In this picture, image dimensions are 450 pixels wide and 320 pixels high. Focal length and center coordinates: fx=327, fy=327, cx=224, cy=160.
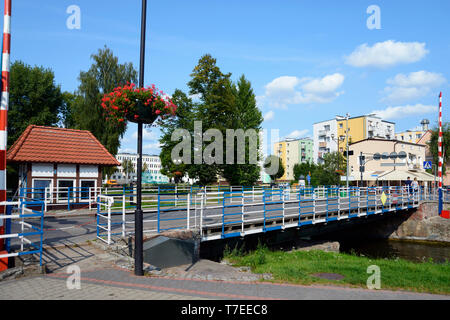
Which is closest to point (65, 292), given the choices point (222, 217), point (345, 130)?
point (222, 217)

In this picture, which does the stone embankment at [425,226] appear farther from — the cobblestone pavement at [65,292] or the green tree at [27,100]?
the green tree at [27,100]

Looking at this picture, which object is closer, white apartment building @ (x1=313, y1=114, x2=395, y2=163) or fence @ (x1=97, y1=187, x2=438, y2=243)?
fence @ (x1=97, y1=187, x2=438, y2=243)

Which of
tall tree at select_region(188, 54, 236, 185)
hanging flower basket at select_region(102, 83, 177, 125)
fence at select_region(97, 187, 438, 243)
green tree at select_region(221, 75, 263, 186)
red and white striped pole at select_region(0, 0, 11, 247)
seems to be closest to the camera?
red and white striped pole at select_region(0, 0, 11, 247)

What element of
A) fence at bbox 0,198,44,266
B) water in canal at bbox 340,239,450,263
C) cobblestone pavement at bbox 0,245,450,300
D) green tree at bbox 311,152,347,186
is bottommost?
water in canal at bbox 340,239,450,263

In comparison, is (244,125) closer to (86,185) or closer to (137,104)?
(86,185)

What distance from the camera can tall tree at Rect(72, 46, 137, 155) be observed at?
36.3 m

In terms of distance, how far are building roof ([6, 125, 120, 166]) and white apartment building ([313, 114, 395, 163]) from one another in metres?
56.2

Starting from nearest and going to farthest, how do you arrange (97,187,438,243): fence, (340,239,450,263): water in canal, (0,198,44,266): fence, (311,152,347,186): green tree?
(0,198,44,266): fence, (97,187,438,243): fence, (340,239,450,263): water in canal, (311,152,347,186): green tree

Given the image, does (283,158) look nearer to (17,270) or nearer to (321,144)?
(321,144)

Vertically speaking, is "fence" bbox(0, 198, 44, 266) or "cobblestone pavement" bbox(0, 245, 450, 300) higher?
"fence" bbox(0, 198, 44, 266)

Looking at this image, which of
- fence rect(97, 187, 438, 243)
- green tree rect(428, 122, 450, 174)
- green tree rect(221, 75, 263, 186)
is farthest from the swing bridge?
green tree rect(428, 122, 450, 174)

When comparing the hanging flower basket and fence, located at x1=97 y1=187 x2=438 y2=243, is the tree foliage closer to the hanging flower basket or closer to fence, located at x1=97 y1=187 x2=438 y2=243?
fence, located at x1=97 y1=187 x2=438 y2=243

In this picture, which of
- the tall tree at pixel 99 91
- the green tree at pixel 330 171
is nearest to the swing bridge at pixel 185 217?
the green tree at pixel 330 171
